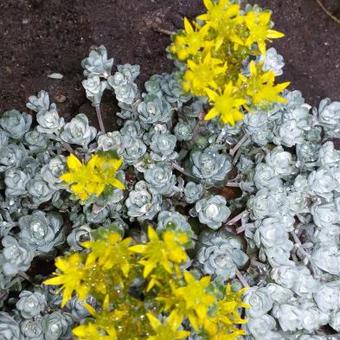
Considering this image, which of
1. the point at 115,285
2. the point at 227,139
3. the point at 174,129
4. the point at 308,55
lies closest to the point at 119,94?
the point at 174,129

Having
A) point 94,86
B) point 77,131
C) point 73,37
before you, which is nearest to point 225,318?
point 77,131

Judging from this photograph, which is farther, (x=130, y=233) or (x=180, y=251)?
(x=130, y=233)

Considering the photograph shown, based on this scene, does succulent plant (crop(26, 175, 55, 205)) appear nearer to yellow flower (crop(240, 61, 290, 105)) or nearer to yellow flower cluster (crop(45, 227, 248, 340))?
yellow flower cluster (crop(45, 227, 248, 340))

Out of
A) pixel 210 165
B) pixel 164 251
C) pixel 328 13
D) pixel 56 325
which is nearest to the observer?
pixel 164 251

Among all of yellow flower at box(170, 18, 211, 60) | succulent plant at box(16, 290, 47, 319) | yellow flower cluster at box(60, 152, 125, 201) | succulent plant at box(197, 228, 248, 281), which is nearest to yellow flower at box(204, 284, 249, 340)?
succulent plant at box(197, 228, 248, 281)

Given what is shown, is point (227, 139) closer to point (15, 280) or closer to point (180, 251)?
point (180, 251)

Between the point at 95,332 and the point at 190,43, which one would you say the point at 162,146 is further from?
the point at 95,332

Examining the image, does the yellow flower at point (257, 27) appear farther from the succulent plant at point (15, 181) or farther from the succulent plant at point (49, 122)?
the succulent plant at point (15, 181)
